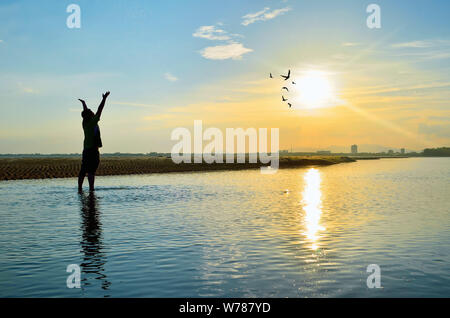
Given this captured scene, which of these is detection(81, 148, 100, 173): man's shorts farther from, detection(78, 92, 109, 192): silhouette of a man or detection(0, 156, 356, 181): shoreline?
detection(0, 156, 356, 181): shoreline

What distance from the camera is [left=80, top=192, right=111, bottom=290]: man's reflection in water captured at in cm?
1035

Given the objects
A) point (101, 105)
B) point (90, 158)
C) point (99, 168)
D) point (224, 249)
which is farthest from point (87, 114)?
point (99, 168)

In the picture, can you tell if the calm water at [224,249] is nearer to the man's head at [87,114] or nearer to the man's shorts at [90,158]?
the man's shorts at [90,158]

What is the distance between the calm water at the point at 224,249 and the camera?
9.56 m

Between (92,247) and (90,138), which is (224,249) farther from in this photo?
(90,138)

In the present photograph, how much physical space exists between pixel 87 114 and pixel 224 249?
19400mm

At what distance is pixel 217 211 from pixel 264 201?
18.9 feet

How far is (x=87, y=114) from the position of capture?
98.6 feet

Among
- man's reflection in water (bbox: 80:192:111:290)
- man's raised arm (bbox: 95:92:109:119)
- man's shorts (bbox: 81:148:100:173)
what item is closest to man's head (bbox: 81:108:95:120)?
man's raised arm (bbox: 95:92:109:119)

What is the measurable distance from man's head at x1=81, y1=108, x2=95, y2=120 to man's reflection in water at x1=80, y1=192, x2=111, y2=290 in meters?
7.98

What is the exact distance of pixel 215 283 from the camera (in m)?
9.80

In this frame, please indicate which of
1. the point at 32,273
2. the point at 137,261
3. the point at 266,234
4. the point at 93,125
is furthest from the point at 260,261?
the point at 93,125
